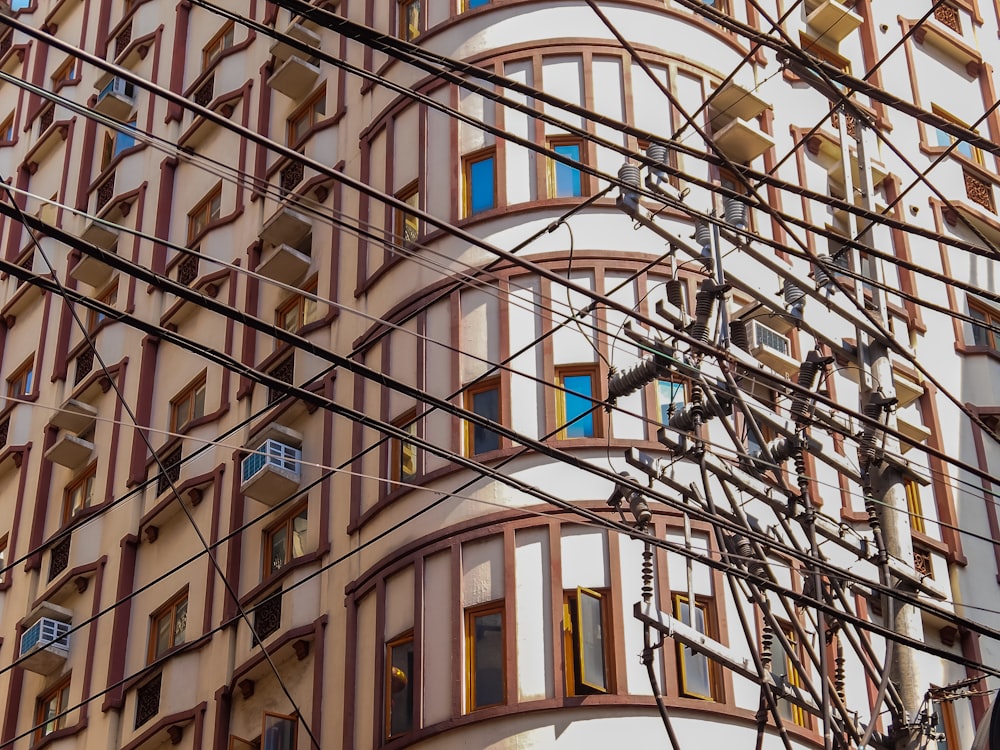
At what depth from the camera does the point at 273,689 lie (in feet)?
77.7

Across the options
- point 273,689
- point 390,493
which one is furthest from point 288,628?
point 390,493

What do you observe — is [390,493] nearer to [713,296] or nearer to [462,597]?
[462,597]

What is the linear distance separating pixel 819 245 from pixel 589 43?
5.18m

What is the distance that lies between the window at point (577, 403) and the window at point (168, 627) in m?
7.57

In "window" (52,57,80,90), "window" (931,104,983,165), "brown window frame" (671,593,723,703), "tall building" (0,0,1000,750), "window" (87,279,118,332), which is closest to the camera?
"tall building" (0,0,1000,750)

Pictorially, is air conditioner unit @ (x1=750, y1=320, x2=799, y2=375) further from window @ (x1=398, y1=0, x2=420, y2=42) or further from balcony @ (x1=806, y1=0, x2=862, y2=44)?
balcony @ (x1=806, y1=0, x2=862, y2=44)

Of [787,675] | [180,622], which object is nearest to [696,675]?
[787,675]

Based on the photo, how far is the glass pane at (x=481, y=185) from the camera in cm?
2419

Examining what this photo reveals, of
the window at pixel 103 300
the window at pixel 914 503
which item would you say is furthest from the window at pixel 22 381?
the window at pixel 914 503

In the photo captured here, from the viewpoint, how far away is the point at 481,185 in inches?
962

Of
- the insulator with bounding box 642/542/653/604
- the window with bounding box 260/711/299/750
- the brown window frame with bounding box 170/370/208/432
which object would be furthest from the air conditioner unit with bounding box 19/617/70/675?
the insulator with bounding box 642/542/653/604

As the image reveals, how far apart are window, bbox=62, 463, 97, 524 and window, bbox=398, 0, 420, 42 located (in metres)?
9.72

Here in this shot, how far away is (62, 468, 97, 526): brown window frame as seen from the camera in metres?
30.8

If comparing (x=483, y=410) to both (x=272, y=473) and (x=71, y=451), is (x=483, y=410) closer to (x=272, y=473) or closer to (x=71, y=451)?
(x=272, y=473)
